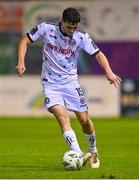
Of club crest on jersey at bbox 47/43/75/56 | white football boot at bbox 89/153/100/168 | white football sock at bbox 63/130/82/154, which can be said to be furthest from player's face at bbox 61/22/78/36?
white football boot at bbox 89/153/100/168

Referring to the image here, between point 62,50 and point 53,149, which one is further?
point 53,149

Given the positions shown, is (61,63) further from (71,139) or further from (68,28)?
(71,139)

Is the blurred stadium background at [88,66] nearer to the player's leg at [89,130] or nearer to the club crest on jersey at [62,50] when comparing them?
the player's leg at [89,130]

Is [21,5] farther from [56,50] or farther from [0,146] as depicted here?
[56,50]

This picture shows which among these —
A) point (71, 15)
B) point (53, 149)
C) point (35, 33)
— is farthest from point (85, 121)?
point (53, 149)

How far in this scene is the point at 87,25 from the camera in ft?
112

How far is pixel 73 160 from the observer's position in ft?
42.8

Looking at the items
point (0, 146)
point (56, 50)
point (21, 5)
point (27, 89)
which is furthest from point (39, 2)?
point (56, 50)

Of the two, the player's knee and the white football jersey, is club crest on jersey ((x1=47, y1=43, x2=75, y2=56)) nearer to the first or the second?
the white football jersey

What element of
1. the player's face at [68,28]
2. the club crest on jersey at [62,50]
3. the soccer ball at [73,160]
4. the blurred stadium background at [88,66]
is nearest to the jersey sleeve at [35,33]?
the club crest on jersey at [62,50]

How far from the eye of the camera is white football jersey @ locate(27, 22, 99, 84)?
1355 centimetres

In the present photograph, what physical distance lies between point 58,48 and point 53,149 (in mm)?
5266

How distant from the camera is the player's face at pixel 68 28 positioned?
13.1 metres

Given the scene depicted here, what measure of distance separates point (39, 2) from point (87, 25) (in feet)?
6.48
